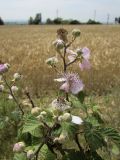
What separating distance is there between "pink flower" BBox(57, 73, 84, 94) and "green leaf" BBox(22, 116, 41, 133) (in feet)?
0.70

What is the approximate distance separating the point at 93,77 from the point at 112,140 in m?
6.45

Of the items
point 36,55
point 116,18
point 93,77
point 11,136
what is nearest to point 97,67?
point 93,77

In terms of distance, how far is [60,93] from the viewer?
6.80ft

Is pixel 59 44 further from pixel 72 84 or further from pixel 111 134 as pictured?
pixel 111 134

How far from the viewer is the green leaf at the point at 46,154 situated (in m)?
2.15

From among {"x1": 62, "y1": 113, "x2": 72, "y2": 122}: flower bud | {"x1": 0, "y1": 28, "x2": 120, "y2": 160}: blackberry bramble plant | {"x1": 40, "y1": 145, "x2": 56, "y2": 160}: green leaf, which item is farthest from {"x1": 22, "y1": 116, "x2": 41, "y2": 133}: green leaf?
{"x1": 62, "y1": 113, "x2": 72, "y2": 122}: flower bud

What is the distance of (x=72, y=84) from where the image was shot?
2016mm

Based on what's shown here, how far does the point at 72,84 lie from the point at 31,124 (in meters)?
0.27

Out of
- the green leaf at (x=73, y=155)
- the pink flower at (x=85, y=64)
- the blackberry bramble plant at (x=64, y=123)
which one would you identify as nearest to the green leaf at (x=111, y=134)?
the blackberry bramble plant at (x=64, y=123)

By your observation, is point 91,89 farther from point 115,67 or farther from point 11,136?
point 11,136

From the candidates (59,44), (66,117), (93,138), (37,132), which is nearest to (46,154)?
(37,132)

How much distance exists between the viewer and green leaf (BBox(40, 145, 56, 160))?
2.15 m

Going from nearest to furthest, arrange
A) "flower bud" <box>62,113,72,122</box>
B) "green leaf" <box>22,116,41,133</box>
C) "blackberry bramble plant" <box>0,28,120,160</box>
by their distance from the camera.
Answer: "flower bud" <box>62,113,72,122</box> < "blackberry bramble plant" <box>0,28,120,160</box> < "green leaf" <box>22,116,41,133</box>

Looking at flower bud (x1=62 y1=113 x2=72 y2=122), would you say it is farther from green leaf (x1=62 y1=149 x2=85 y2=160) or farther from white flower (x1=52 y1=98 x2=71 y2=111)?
green leaf (x1=62 y1=149 x2=85 y2=160)
